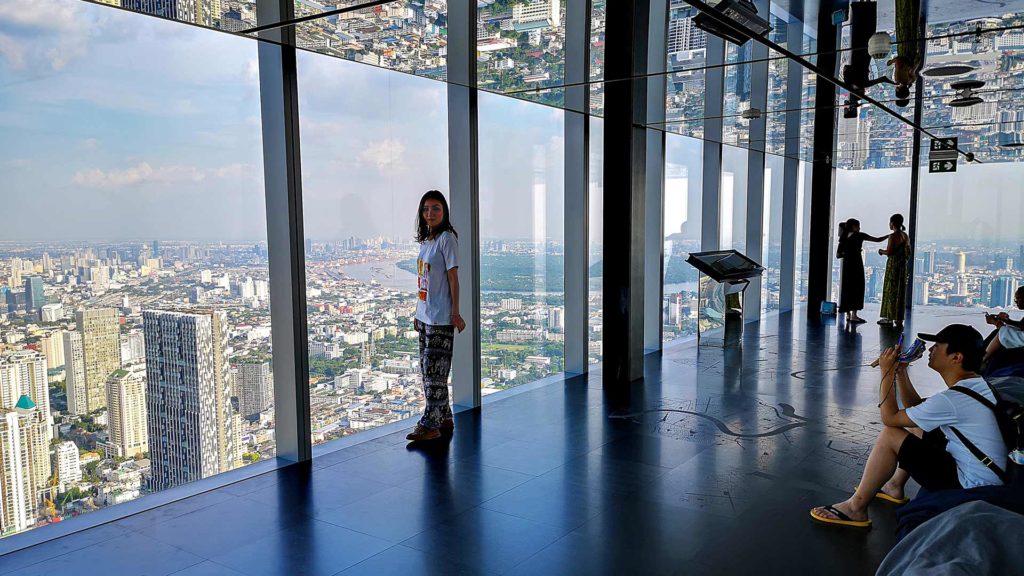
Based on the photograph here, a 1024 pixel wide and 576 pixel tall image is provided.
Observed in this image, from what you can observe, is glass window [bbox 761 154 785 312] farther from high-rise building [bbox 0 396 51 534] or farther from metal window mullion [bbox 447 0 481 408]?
high-rise building [bbox 0 396 51 534]

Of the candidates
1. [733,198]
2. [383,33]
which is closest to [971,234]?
[733,198]

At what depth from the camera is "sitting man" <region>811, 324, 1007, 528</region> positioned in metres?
3.02

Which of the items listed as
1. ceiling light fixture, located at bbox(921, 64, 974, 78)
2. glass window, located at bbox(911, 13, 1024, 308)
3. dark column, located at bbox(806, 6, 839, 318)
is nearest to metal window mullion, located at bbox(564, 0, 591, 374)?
ceiling light fixture, located at bbox(921, 64, 974, 78)

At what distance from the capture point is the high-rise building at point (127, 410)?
4.04 m

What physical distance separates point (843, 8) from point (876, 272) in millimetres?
9575

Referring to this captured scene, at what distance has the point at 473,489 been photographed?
426 cm

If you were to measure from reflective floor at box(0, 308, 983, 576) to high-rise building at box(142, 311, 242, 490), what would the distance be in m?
0.32

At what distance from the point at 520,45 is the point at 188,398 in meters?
3.40

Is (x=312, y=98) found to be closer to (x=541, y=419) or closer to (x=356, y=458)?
(x=356, y=458)

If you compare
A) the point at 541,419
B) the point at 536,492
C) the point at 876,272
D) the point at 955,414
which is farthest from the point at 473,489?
the point at 876,272

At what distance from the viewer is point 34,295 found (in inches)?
149

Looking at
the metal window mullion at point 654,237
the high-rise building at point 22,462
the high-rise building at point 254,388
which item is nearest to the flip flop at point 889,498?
the high-rise building at point 254,388

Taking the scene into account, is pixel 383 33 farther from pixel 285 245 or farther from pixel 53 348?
pixel 53 348

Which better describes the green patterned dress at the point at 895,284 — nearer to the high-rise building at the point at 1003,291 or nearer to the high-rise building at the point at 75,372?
the high-rise building at the point at 1003,291
